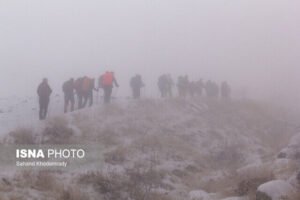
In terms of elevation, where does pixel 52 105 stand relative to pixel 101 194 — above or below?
above

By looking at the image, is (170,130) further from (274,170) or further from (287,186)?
(287,186)

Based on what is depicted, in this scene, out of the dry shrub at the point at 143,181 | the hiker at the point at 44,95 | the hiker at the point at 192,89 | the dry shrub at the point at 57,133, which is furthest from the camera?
the hiker at the point at 192,89

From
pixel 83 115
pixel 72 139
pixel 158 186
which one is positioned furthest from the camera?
pixel 83 115

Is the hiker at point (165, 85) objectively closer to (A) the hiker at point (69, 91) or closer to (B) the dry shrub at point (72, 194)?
(A) the hiker at point (69, 91)

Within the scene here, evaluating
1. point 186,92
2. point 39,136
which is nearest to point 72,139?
point 39,136

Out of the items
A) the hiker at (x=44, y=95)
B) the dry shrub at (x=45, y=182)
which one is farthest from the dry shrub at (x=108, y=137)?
the dry shrub at (x=45, y=182)

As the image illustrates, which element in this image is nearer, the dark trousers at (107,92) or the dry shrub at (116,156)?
the dry shrub at (116,156)

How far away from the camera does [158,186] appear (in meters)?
12.0

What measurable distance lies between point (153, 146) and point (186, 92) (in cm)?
1470

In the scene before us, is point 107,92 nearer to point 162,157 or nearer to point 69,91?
point 69,91

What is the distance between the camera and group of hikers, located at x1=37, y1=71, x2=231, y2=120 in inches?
727

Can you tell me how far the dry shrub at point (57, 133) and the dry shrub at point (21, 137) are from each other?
1.17 feet

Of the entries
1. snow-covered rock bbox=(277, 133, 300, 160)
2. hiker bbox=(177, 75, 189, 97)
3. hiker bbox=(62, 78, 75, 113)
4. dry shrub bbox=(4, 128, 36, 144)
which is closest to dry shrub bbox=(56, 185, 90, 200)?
dry shrub bbox=(4, 128, 36, 144)

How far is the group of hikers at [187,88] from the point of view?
96.1 ft
